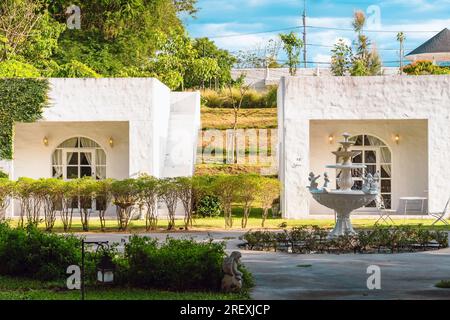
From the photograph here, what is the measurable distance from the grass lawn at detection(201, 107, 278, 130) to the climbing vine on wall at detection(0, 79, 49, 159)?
11.7m

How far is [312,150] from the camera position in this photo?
2248cm

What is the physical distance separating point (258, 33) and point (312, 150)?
21767 millimetres

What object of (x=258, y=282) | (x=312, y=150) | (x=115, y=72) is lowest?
(x=258, y=282)

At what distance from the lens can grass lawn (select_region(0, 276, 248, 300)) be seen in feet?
Answer: 28.5

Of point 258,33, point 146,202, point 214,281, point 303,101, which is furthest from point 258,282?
point 258,33

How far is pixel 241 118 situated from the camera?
33.8 metres

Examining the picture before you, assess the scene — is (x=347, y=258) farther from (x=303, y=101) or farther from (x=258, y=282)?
(x=303, y=101)

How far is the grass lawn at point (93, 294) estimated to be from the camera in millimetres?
8688

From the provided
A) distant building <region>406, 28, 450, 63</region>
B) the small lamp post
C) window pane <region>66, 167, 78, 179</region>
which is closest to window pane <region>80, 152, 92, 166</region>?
window pane <region>66, 167, 78, 179</region>

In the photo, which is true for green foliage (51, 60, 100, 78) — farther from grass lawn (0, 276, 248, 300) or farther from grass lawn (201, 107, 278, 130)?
grass lawn (0, 276, 248, 300)

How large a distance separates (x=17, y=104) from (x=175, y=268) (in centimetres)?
1324

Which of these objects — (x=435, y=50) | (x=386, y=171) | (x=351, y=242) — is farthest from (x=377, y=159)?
(x=435, y=50)

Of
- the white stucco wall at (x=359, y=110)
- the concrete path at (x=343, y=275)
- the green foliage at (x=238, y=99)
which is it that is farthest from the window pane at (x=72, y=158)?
the green foliage at (x=238, y=99)

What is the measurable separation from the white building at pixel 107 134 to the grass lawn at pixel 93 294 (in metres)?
11.6
